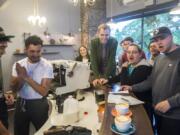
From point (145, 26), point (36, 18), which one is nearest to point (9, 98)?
point (36, 18)

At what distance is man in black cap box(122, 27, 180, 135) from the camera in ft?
6.32

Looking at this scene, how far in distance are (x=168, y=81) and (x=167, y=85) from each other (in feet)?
0.13

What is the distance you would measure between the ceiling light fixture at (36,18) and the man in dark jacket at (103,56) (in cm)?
333

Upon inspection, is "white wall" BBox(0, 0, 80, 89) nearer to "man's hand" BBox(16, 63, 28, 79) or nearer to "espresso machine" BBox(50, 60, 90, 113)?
"espresso machine" BBox(50, 60, 90, 113)

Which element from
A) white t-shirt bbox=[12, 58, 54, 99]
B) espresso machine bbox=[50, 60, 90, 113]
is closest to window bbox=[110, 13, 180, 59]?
espresso machine bbox=[50, 60, 90, 113]

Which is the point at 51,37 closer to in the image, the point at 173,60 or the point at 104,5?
the point at 104,5

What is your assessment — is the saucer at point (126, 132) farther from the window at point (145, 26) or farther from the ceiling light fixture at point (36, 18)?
the ceiling light fixture at point (36, 18)

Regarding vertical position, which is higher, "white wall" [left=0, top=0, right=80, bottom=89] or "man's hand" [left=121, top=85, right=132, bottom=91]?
"white wall" [left=0, top=0, right=80, bottom=89]

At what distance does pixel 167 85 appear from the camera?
2.00 m

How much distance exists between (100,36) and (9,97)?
1364 millimetres

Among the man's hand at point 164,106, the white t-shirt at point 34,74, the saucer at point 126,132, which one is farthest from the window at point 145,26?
the saucer at point 126,132

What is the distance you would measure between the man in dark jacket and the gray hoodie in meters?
0.81

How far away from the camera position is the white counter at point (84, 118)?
172cm

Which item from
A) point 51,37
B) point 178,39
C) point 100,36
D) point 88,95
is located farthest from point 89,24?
point 88,95
